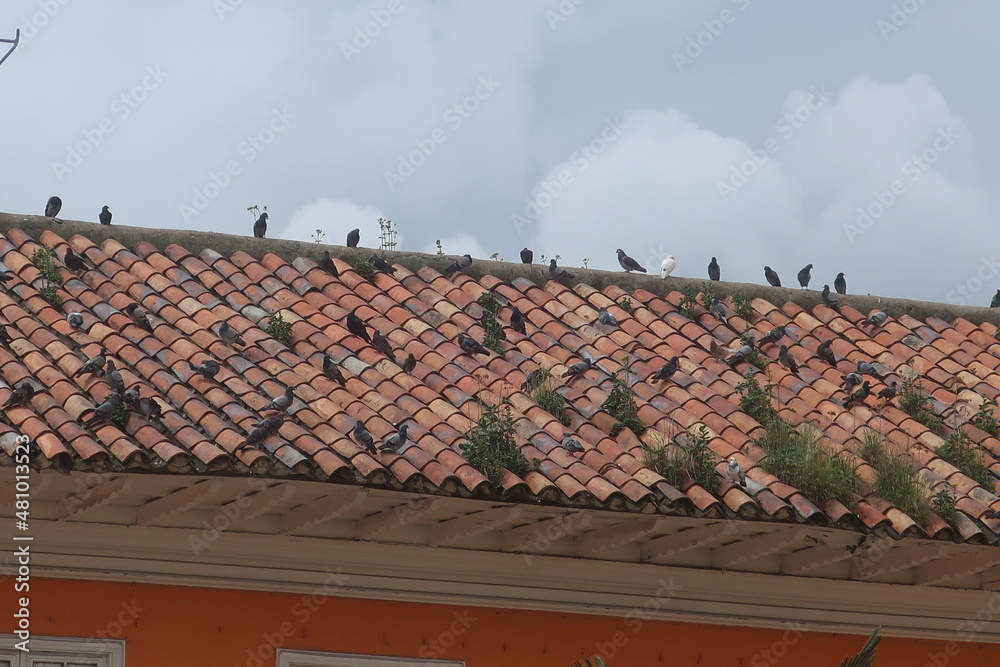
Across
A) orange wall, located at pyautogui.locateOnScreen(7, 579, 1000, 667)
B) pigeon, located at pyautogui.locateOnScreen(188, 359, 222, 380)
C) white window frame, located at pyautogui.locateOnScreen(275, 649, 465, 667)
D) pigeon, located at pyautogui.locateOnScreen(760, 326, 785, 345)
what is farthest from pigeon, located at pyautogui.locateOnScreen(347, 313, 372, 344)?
pigeon, located at pyautogui.locateOnScreen(760, 326, 785, 345)

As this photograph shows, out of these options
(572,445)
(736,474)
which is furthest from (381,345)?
(736,474)

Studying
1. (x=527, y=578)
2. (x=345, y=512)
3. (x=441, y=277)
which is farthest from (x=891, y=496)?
(x=441, y=277)

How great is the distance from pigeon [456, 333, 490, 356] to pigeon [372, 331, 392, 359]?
57cm

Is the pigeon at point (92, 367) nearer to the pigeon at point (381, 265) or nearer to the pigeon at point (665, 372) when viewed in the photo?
the pigeon at point (381, 265)

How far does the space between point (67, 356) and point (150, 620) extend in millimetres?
1722

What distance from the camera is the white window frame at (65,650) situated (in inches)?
308

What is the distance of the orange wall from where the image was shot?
8.06m

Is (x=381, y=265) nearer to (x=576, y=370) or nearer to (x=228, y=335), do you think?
(x=576, y=370)

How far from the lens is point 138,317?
31.4ft

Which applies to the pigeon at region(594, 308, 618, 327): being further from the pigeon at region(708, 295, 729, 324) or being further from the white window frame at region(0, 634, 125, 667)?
the white window frame at region(0, 634, 125, 667)

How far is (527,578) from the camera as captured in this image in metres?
9.04

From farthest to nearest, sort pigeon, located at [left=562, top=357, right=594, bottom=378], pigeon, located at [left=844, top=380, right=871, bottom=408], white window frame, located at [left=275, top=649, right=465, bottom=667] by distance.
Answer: pigeon, located at [left=844, top=380, right=871, bottom=408], pigeon, located at [left=562, top=357, right=594, bottom=378], white window frame, located at [left=275, top=649, right=465, bottom=667]

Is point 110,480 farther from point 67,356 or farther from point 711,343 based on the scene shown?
point 711,343

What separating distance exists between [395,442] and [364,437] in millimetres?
179
